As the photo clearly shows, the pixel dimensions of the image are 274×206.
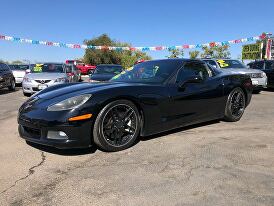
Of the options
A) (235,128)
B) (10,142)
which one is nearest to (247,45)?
(235,128)

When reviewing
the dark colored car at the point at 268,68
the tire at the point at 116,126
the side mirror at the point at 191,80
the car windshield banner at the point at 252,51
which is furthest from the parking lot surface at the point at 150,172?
the car windshield banner at the point at 252,51

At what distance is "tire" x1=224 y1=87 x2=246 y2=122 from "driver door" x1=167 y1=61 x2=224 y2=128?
25 centimetres

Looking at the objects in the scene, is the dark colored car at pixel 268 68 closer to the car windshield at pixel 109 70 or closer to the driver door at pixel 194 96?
the car windshield at pixel 109 70

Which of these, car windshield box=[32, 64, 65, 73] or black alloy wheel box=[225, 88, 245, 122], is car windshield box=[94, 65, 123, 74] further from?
black alloy wheel box=[225, 88, 245, 122]

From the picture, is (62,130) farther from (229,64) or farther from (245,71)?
(229,64)

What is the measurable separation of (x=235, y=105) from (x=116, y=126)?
3.03 metres

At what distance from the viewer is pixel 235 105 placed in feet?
22.1

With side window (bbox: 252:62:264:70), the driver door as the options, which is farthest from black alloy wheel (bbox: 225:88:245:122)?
side window (bbox: 252:62:264:70)

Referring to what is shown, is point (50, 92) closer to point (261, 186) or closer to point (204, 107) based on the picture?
point (204, 107)

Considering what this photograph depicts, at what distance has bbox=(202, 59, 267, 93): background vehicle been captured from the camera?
42.3 feet

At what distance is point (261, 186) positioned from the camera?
136 inches

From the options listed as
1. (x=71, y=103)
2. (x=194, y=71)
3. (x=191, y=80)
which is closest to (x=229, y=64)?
(x=194, y=71)

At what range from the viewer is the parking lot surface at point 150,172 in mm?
3197

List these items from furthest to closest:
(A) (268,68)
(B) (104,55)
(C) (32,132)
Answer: (B) (104,55) → (A) (268,68) → (C) (32,132)
